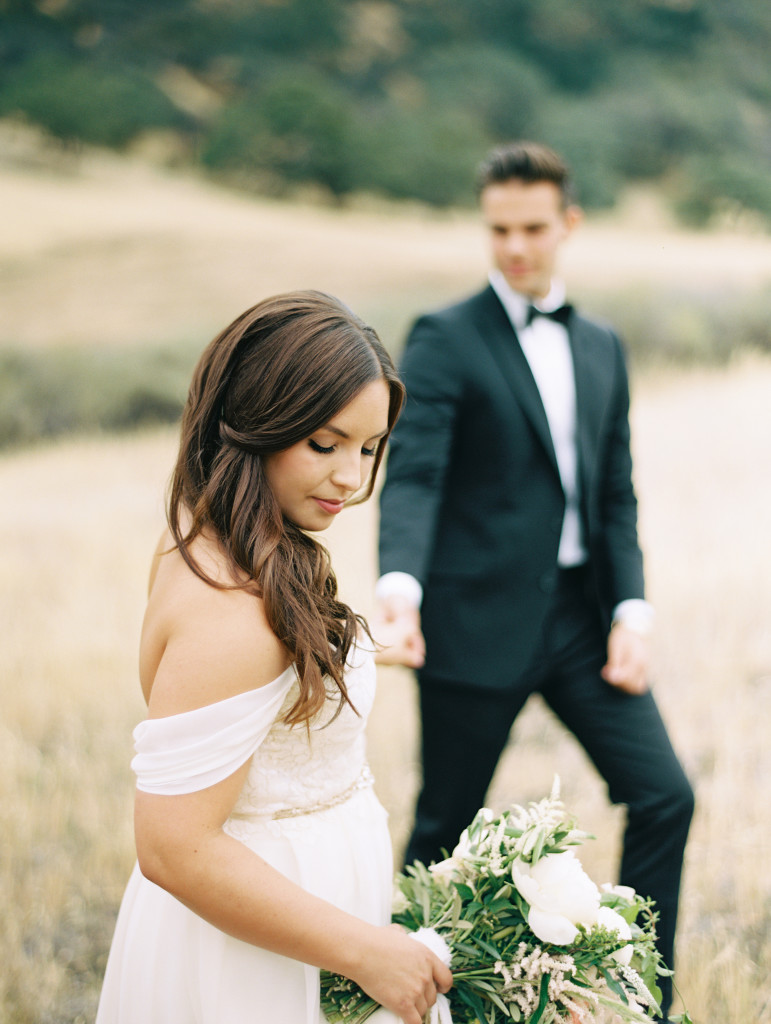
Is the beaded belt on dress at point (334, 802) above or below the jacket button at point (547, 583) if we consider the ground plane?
below

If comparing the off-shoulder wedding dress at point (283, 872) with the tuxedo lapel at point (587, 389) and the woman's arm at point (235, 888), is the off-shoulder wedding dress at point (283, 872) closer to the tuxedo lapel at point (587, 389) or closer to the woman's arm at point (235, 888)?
the woman's arm at point (235, 888)

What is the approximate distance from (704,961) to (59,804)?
6.75 feet

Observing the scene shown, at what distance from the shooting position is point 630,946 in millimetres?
1219

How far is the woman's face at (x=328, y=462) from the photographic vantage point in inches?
45.3

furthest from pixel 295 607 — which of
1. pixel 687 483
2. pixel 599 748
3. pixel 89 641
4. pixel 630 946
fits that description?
pixel 687 483

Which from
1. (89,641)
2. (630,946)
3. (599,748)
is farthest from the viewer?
(89,641)

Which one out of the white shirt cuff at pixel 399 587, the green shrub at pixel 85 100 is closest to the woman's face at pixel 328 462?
the white shirt cuff at pixel 399 587

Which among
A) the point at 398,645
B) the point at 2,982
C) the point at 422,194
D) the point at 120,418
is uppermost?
the point at 422,194

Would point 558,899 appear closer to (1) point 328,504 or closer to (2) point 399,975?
(2) point 399,975

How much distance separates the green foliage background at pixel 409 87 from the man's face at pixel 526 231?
2887 mm

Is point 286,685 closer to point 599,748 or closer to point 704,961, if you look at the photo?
point 599,748

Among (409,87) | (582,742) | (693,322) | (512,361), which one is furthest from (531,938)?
(693,322)

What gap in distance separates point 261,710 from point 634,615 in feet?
4.11

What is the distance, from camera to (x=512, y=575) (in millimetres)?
2051
